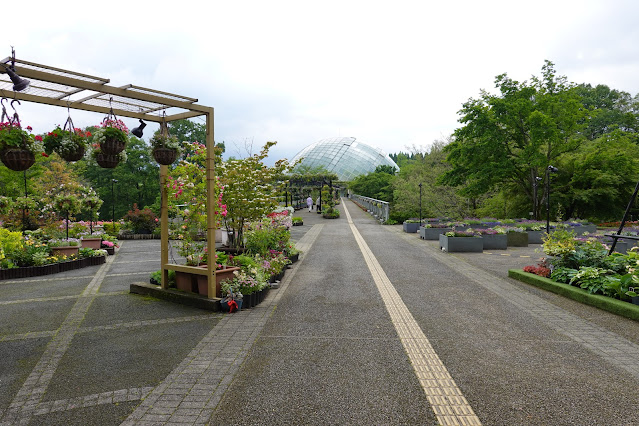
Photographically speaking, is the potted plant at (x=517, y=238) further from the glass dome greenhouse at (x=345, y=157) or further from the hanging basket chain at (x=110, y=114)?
the glass dome greenhouse at (x=345, y=157)

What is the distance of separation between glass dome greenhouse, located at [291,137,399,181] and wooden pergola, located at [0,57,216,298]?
6464 cm

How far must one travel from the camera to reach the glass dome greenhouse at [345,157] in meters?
73.6

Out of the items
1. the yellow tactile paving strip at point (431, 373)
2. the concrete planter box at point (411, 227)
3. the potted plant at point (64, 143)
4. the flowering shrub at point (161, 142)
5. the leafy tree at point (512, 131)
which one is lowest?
the yellow tactile paving strip at point (431, 373)

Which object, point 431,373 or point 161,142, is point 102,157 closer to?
point 161,142

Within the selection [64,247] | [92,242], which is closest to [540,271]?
[64,247]

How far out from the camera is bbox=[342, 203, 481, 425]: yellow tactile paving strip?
2910 millimetres

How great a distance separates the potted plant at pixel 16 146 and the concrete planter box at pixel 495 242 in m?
13.6

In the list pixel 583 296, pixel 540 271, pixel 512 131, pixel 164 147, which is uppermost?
pixel 512 131

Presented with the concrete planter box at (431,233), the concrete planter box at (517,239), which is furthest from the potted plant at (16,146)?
the concrete planter box at (517,239)

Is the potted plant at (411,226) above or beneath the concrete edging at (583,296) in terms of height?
above

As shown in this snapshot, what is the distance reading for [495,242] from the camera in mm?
14008

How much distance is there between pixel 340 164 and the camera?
7475 cm

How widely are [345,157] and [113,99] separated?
72523mm

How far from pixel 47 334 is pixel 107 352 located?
1.31 meters
